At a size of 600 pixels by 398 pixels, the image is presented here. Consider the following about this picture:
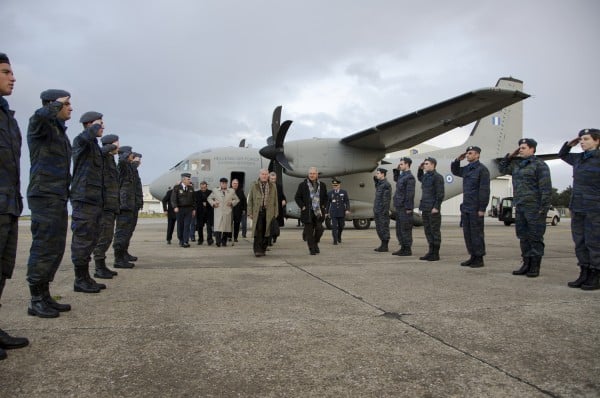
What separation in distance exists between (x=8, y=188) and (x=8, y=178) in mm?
78

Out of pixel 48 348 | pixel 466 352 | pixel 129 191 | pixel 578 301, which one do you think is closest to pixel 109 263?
pixel 129 191

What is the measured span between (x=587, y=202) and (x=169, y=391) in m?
4.74

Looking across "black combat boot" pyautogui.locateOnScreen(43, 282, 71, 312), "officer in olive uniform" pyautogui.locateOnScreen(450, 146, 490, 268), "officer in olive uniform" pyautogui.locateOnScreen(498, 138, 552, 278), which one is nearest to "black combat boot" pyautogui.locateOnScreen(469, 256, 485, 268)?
"officer in olive uniform" pyautogui.locateOnScreen(450, 146, 490, 268)

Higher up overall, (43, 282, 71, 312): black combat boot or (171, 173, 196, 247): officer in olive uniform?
(171, 173, 196, 247): officer in olive uniform

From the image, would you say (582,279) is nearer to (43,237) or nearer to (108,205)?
(43,237)

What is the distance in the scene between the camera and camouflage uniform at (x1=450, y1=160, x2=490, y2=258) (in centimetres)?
591

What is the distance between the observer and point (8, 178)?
8.77 ft

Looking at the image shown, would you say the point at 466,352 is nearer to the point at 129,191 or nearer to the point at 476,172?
the point at 476,172

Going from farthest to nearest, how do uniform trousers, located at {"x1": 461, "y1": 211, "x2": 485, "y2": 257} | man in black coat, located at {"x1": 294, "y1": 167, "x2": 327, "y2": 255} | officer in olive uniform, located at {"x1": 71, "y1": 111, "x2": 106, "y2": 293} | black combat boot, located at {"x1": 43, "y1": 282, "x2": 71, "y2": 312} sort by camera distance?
man in black coat, located at {"x1": 294, "y1": 167, "x2": 327, "y2": 255} < uniform trousers, located at {"x1": 461, "y1": 211, "x2": 485, "y2": 257} < officer in olive uniform, located at {"x1": 71, "y1": 111, "x2": 106, "y2": 293} < black combat boot, located at {"x1": 43, "y1": 282, "x2": 71, "y2": 312}

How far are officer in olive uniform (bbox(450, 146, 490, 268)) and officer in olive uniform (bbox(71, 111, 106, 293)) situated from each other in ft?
16.4

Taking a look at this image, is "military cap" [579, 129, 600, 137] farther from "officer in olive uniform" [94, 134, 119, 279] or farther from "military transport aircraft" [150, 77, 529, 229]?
"military transport aircraft" [150, 77, 529, 229]

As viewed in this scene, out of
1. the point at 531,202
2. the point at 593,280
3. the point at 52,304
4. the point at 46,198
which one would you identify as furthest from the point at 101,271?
the point at 593,280

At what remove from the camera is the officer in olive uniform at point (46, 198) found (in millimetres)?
3240

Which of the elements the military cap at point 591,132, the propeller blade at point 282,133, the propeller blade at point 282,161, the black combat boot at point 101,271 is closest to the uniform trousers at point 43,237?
the black combat boot at point 101,271
